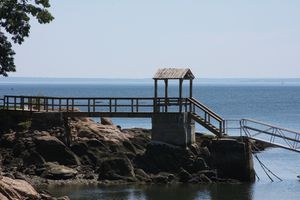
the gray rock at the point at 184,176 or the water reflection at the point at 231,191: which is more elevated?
the gray rock at the point at 184,176

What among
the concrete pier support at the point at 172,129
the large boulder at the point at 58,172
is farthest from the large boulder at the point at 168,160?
the large boulder at the point at 58,172

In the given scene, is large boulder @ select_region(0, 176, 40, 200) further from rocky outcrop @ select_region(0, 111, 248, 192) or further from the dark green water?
rocky outcrop @ select_region(0, 111, 248, 192)

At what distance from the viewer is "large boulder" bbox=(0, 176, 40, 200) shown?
105ft

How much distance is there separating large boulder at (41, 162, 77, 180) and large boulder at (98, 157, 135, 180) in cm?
149

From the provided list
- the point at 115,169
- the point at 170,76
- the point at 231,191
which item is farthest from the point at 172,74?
the point at 231,191

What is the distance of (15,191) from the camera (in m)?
32.6

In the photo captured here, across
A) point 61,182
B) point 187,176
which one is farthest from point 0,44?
point 187,176

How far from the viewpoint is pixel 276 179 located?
47.0 meters

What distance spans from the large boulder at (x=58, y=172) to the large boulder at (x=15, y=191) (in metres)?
8.58

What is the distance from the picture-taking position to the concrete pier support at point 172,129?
45.9 metres

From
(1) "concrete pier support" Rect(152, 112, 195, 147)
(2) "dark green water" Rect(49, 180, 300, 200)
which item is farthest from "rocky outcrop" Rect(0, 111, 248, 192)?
(2) "dark green water" Rect(49, 180, 300, 200)

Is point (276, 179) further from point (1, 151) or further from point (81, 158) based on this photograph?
point (1, 151)

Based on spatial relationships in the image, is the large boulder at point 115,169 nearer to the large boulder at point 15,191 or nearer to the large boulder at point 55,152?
the large boulder at point 55,152

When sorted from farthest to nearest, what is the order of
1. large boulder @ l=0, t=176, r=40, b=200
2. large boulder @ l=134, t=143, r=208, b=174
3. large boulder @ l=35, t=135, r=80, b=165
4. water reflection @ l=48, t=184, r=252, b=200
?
1. large boulder @ l=35, t=135, r=80, b=165
2. large boulder @ l=134, t=143, r=208, b=174
3. water reflection @ l=48, t=184, r=252, b=200
4. large boulder @ l=0, t=176, r=40, b=200
